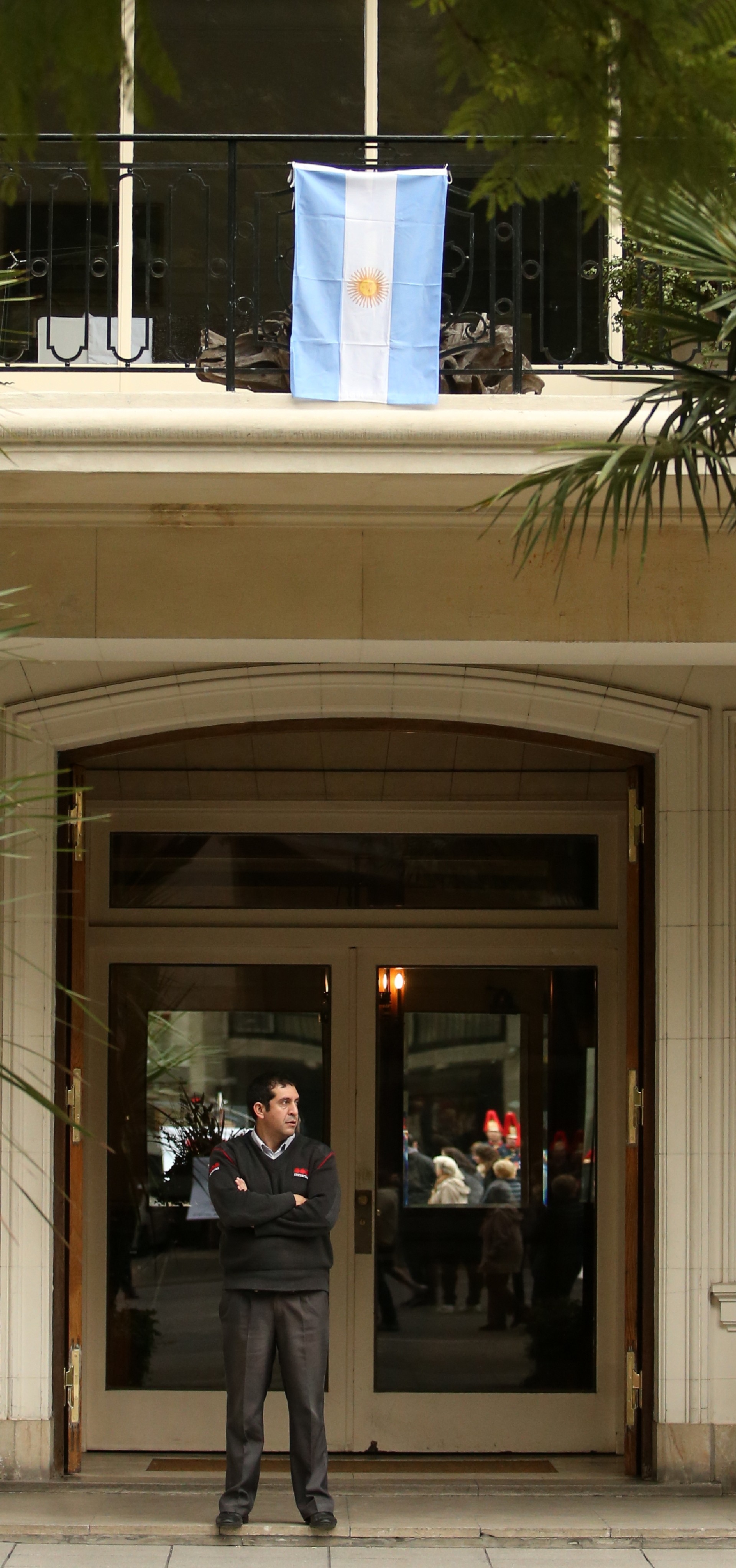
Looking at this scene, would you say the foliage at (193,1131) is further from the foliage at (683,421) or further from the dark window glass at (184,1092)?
the foliage at (683,421)

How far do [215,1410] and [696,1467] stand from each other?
7.36ft

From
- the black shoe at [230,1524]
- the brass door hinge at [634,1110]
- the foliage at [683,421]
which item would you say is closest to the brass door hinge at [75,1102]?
the black shoe at [230,1524]

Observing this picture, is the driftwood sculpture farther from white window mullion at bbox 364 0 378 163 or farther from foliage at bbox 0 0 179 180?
foliage at bbox 0 0 179 180

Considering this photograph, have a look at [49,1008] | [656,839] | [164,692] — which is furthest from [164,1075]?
[656,839]

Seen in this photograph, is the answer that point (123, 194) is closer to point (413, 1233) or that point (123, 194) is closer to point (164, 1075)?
point (164, 1075)

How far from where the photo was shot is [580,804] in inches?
321

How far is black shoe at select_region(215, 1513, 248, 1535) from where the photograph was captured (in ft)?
21.0

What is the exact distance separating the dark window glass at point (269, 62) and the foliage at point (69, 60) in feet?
18.2

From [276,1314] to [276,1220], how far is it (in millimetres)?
360

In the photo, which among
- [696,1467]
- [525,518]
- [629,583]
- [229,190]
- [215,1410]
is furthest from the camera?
[215,1410]

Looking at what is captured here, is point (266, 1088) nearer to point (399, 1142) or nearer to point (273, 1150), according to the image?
point (273, 1150)

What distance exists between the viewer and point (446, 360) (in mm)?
6449

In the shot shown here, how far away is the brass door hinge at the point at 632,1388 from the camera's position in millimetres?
7305

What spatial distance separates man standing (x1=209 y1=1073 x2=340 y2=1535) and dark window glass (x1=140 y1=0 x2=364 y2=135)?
4295 millimetres
